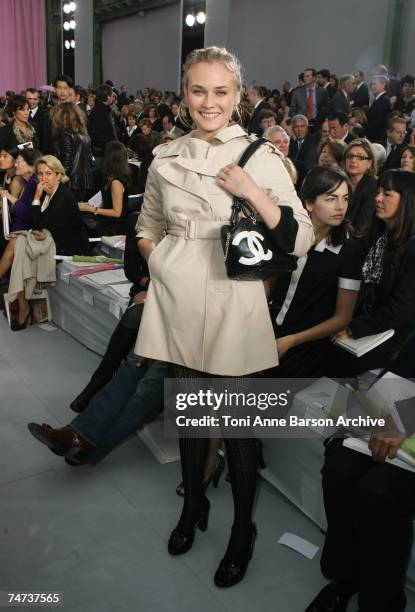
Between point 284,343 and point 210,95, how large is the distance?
2.91 feet

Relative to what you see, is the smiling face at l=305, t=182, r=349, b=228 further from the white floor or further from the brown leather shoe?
the brown leather shoe

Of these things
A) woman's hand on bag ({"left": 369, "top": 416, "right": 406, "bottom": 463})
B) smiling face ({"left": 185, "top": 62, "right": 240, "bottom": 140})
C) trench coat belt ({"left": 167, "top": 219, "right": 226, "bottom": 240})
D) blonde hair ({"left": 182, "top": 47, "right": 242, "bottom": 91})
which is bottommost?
woman's hand on bag ({"left": 369, "top": 416, "right": 406, "bottom": 463})

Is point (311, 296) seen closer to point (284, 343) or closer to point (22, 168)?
point (284, 343)

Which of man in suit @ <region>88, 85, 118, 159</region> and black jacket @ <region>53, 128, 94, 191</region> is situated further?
man in suit @ <region>88, 85, 118, 159</region>

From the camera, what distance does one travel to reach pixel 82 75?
55.3ft

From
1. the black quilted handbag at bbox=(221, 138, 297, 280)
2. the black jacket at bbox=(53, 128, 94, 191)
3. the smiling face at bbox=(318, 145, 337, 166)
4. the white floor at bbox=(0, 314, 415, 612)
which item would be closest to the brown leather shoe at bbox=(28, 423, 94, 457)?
the white floor at bbox=(0, 314, 415, 612)

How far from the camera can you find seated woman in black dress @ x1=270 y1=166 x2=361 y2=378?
205cm

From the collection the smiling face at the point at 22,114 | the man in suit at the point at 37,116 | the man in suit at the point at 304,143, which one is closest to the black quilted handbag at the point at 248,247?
the man in suit at the point at 304,143

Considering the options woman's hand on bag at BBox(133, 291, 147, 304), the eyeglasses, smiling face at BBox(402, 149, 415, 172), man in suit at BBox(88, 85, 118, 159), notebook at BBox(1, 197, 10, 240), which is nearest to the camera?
woman's hand on bag at BBox(133, 291, 147, 304)

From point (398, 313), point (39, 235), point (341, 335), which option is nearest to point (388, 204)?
point (398, 313)

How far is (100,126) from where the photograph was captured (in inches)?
283

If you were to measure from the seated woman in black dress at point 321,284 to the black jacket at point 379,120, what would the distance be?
506 centimetres

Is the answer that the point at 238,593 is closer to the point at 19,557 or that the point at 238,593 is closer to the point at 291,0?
the point at 19,557

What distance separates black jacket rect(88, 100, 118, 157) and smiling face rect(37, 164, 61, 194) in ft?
11.0
